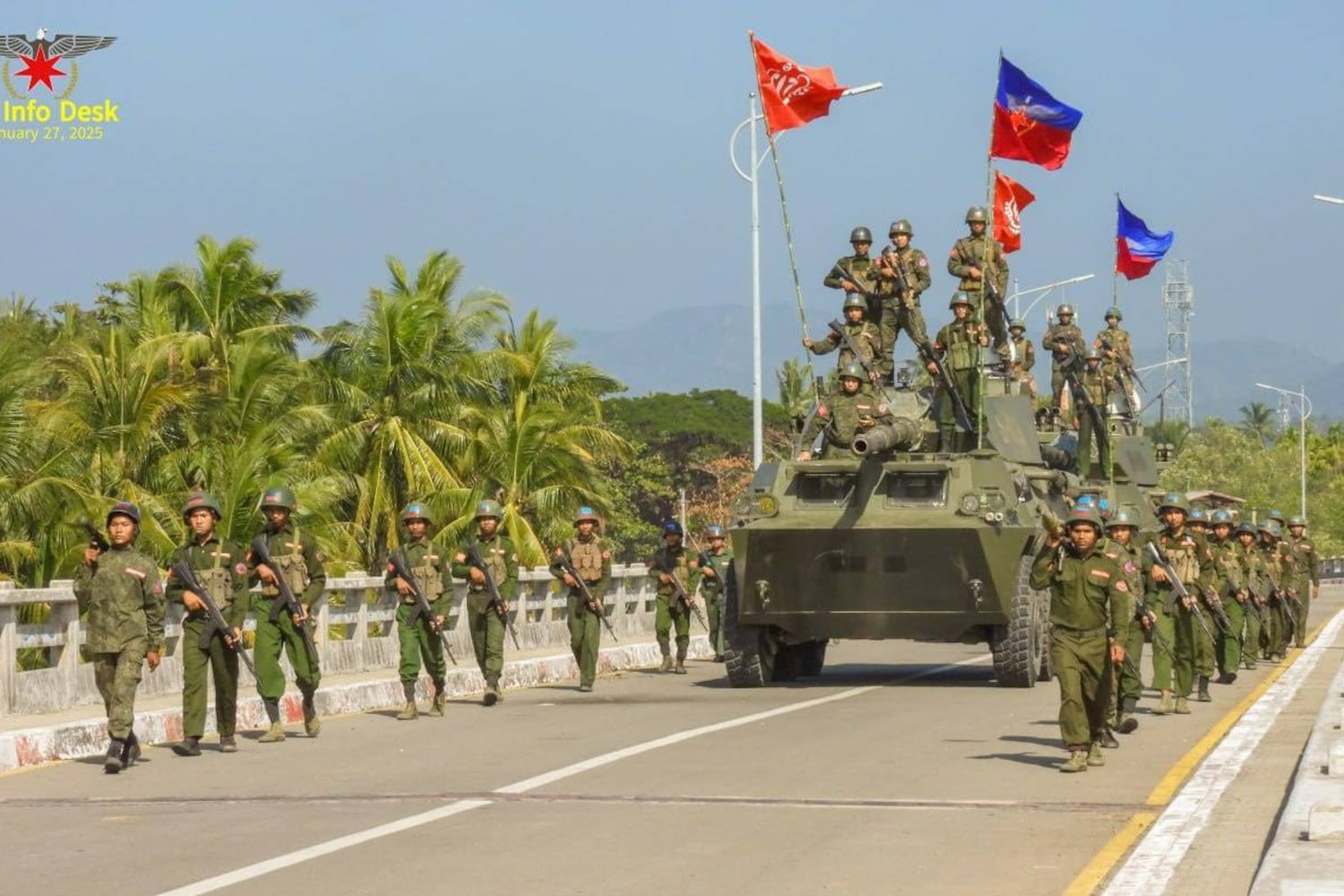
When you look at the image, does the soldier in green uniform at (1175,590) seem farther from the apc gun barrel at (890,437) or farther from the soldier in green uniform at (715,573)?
the soldier in green uniform at (715,573)

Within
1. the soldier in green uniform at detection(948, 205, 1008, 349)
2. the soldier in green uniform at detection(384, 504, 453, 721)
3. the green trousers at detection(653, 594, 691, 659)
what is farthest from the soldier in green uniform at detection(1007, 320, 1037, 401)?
the soldier in green uniform at detection(384, 504, 453, 721)

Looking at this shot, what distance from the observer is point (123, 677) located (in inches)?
539

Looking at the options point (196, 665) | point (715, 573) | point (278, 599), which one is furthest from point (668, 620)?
point (196, 665)

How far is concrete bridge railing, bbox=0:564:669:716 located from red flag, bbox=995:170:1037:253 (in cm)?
800

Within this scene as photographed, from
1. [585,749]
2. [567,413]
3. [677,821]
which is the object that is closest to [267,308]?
[567,413]

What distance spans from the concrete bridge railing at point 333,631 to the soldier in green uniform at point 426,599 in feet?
2.39

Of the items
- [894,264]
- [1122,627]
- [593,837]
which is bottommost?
[593,837]

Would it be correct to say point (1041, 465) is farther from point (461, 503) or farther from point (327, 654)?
point (461, 503)

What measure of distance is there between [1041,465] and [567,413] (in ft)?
74.4

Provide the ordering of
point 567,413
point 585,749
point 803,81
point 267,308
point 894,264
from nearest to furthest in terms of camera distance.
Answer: point 585,749, point 894,264, point 803,81, point 267,308, point 567,413

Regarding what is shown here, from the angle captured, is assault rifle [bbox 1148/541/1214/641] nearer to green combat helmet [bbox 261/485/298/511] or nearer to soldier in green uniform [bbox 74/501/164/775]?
green combat helmet [bbox 261/485/298/511]

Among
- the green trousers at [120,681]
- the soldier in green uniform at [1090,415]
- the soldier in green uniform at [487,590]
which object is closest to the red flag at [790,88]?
the soldier in green uniform at [1090,415]

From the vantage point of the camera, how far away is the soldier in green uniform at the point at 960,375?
77.0 feet

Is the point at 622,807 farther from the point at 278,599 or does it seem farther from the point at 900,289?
the point at 900,289
